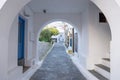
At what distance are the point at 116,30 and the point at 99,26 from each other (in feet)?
15.7

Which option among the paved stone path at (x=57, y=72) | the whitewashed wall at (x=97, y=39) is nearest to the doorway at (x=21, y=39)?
the paved stone path at (x=57, y=72)

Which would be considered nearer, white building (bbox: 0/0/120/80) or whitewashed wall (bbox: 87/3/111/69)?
white building (bbox: 0/0/120/80)

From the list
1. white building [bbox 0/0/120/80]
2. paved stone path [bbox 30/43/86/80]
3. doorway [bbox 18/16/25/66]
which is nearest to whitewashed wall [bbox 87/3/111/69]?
white building [bbox 0/0/120/80]

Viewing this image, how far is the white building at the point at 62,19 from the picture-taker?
3.52 m

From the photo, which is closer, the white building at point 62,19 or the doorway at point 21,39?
the white building at point 62,19

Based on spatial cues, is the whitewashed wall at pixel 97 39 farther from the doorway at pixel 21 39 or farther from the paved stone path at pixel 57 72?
the doorway at pixel 21 39

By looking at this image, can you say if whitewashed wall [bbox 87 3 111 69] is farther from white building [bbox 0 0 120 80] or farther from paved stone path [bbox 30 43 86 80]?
paved stone path [bbox 30 43 86 80]

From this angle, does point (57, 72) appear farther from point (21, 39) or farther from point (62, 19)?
point (62, 19)

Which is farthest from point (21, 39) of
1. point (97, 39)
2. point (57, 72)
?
point (97, 39)

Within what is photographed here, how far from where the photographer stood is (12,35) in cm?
510

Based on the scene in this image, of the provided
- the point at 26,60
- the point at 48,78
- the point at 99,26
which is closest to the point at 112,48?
the point at 48,78

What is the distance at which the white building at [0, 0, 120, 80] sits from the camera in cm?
352

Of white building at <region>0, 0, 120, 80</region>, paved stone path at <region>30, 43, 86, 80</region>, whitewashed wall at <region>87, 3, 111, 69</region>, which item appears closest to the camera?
white building at <region>0, 0, 120, 80</region>

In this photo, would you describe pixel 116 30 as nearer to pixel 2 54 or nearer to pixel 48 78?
pixel 2 54
